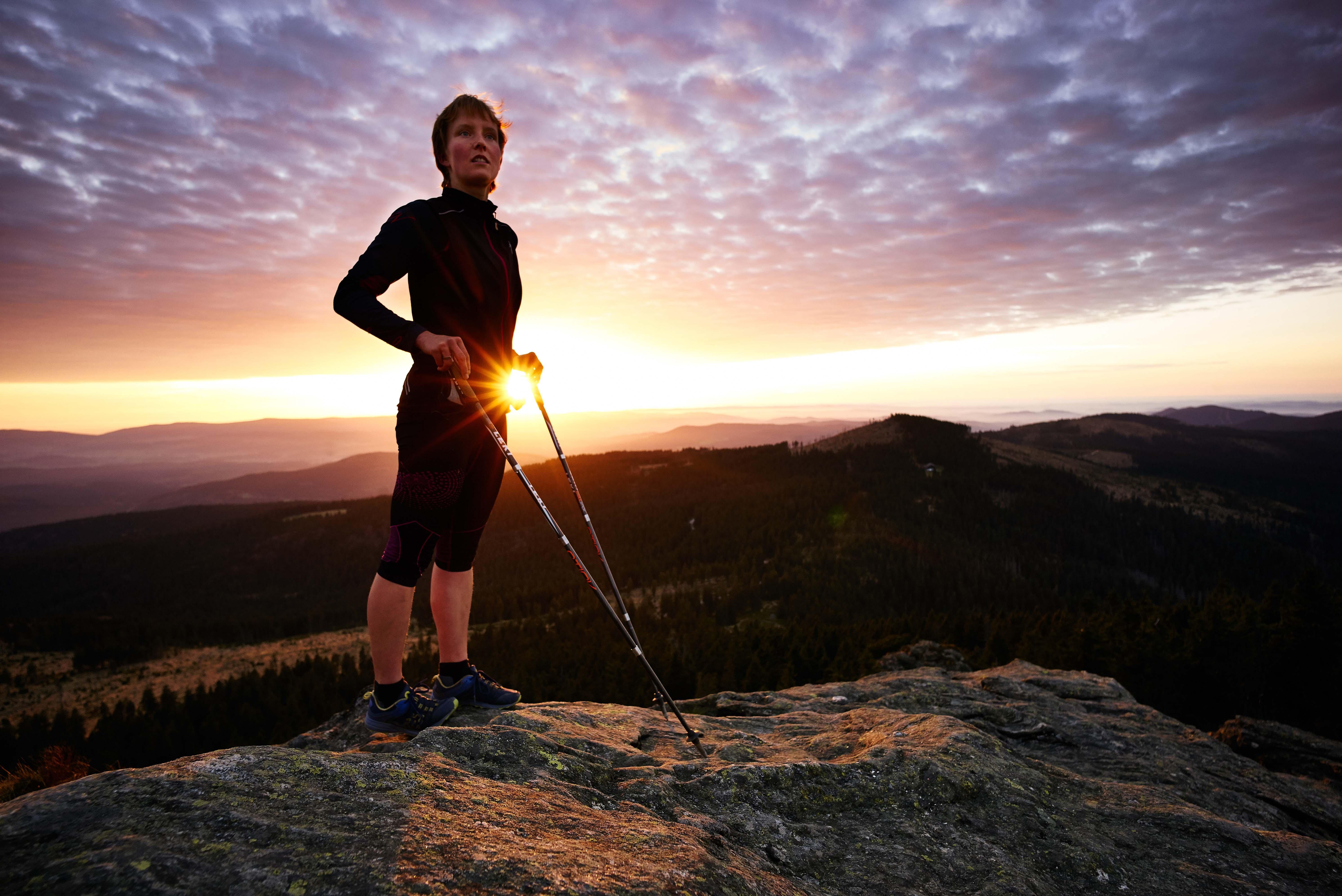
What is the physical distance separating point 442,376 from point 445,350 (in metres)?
0.49

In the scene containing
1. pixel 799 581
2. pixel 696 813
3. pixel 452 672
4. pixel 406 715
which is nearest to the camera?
pixel 696 813

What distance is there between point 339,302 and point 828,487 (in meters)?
97.0

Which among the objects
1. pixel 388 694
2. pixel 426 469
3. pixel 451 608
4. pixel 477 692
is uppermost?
pixel 426 469

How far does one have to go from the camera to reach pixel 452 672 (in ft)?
15.2

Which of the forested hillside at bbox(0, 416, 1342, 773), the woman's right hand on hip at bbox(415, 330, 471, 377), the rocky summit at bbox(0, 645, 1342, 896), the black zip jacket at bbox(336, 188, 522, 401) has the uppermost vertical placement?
the black zip jacket at bbox(336, 188, 522, 401)

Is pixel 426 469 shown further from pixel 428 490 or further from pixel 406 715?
pixel 406 715

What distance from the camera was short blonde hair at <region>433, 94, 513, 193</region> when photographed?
412 centimetres

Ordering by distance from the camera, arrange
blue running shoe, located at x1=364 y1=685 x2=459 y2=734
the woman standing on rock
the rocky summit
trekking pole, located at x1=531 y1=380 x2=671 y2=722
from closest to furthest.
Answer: the rocky summit
the woman standing on rock
blue running shoe, located at x1=364 y1=685 x2=459 y2=734
trekking pole, located at x1=531 y1=380 x2=671 y2=722

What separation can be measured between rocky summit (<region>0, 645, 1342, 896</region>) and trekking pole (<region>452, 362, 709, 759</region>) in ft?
1.26

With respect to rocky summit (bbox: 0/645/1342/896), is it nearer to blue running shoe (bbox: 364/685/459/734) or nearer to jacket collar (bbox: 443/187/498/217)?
blue running shoe (bbox: 364/685/459/734)

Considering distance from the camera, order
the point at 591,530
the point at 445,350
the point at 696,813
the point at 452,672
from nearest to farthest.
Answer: the point at 696,813 < the point at 445,350 < the point at 591,530 < the point at 452,672

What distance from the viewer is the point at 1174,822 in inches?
158

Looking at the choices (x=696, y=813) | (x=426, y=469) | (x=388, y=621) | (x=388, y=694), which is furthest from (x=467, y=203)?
(x=696, y=813)

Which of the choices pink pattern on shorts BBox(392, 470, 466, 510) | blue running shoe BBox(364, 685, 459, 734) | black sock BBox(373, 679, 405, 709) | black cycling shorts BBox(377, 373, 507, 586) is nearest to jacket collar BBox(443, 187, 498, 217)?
black cycling shorts BBox(377, 373, 507, 586)
